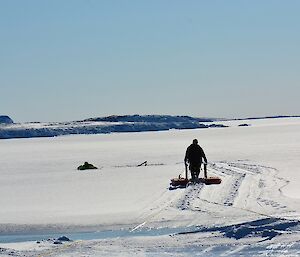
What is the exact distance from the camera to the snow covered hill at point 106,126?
162500mm

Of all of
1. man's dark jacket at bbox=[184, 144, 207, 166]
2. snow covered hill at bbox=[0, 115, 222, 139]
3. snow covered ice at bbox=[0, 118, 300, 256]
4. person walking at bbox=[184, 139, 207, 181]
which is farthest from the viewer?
snow covered hill at bbox=[0, 115, 222, 139]

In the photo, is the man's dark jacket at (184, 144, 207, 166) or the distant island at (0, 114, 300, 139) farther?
the distant island at (0, 114, 300, 139)

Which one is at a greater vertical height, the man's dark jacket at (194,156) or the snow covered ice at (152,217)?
the man's dark jacket at (194,156)

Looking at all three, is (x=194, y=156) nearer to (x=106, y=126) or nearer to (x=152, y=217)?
(x=152, y=217)

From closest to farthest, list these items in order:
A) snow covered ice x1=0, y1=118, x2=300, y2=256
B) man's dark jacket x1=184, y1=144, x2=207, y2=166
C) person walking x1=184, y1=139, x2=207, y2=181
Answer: snow covered ice x1=0, y1=118, x2=300, y2=256
person walking x1=184, y1=139, x2=207, y2=181
man's dark jacket x1=184, y1=144, x2=207, y2=166

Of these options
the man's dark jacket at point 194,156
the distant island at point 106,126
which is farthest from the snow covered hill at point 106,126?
the man's dark jacket at point 194,156

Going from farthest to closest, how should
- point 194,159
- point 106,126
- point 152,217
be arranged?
point 106,126 < point 194,159 < point 152,217

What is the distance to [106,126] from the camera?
17362cm

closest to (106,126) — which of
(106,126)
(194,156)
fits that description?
(106,126)

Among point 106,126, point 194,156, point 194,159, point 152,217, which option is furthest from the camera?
point 106,126

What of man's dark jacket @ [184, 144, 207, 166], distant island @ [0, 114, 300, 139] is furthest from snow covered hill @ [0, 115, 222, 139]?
man's dark jacket @ [184, 144, 207, 166]

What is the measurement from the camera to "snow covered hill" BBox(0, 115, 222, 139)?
16250 cm

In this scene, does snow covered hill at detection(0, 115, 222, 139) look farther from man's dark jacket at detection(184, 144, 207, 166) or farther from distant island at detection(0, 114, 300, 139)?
man's dark jacket at detection(184, 144, 207, 166)

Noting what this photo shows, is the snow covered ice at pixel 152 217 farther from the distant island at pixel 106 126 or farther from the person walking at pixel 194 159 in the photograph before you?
the distant island at pixel 106 126
